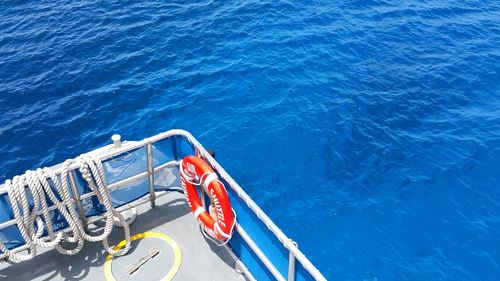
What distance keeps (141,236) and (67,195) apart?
1.86 meters

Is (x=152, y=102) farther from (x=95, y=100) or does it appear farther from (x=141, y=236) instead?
(x=141, y=236)

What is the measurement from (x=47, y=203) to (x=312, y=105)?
11532 mm

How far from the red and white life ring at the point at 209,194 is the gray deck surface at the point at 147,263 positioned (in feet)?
1.80

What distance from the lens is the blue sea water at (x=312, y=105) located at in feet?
38.8

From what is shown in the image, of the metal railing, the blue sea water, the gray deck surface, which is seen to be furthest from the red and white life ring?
the blue sea water

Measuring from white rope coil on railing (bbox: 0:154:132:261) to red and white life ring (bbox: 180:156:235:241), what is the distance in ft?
4.68

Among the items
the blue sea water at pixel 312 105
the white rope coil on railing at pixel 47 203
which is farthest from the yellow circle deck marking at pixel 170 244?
the blue sea water at pixel 312 105

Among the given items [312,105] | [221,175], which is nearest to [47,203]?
[221,175]

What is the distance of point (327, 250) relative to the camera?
11.2 meters

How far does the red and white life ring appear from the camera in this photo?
6.54 meters

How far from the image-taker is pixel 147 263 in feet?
23.5

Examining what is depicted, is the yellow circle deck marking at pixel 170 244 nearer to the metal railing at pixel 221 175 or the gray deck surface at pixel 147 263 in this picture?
the gray deck surface at pixel 147 263

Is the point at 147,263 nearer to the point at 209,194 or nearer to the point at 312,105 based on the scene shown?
the point at 209,194

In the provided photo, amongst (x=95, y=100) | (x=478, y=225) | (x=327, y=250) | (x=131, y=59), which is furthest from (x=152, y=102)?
(x=478, y=225)
